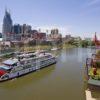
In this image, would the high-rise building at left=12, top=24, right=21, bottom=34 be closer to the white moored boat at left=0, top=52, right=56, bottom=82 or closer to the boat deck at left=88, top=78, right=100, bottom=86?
the white moored boat at left=0, top=52, right=56, bottom=82

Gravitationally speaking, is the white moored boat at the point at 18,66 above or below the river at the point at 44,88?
above

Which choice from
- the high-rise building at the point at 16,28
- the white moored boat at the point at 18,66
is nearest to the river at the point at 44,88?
the white moored boat at the point at 18,66

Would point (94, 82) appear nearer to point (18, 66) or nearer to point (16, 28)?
point (18, 66)

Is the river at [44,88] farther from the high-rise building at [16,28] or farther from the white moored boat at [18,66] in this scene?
the high-rise building at [16,28]

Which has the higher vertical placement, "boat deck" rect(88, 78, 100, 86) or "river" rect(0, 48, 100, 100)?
"boat deck" rect(88, 78, 100, 86)

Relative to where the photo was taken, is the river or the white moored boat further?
the white moored boat

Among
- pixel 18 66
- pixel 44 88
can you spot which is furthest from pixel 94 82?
pixel 18 66

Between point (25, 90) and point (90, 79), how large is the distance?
22.8 ft

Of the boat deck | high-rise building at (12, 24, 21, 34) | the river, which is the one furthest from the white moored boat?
high-rise building at (12, 24, 21, 34)

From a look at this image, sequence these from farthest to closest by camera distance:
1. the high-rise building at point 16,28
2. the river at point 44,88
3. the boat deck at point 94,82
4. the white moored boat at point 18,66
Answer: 1. the high-rise building at point 16,28
2. the white moored boat at point 18,66
3. the boat deck at point 94,82
4. the river at point 44,88

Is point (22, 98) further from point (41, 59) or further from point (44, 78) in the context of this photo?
point (41, 59)

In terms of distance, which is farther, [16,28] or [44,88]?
[16,28]

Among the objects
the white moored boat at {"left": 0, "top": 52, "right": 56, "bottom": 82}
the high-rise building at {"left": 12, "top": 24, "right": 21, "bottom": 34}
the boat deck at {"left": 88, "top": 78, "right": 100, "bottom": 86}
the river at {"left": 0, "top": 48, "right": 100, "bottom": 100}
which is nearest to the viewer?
the river at {"left": 0, "top": 48, "right": 100, "bottom": 100}

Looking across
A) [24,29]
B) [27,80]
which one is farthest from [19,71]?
[24,29]
